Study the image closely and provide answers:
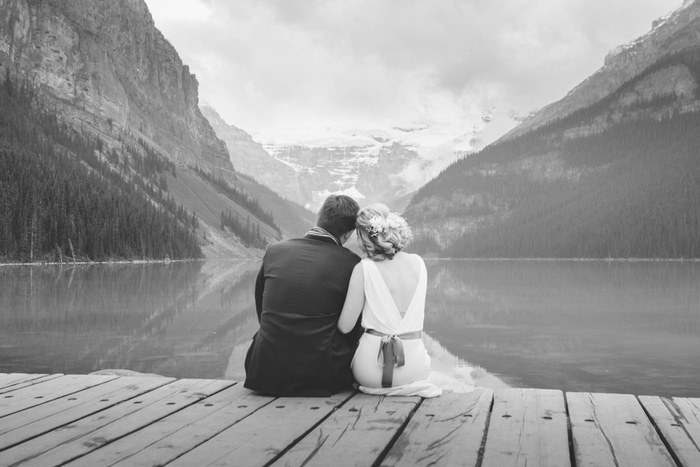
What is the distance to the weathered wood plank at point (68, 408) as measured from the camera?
518 centimetres

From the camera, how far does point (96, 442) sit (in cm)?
488

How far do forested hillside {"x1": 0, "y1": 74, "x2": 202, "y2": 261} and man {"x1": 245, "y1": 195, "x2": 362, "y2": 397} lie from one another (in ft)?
276

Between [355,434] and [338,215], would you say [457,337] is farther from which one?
[355,434]

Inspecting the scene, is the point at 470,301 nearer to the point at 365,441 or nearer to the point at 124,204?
the point at 365,441

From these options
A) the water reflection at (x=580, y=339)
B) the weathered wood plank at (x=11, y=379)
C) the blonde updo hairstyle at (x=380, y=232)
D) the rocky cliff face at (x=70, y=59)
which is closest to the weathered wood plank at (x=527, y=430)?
the blonde updo hairstyle at (x=380, y=232)

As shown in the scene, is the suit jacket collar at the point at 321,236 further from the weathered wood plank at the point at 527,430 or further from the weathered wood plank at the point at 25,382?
the weathered wood plank at the point at 25,382

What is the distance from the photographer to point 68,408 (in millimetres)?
5996

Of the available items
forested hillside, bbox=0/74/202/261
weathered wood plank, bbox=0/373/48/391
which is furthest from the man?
forested hillside, bbox=0/74/202/261

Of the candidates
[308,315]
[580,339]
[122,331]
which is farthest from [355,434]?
[122,331]

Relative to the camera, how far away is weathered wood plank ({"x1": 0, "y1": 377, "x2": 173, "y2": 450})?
5176 millimetres

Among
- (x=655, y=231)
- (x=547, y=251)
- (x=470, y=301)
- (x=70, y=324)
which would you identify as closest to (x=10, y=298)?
(x=70, y=324)

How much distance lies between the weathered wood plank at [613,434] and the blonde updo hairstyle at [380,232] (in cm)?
209

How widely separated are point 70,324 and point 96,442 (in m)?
16.9

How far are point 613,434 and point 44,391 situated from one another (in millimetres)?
5180
